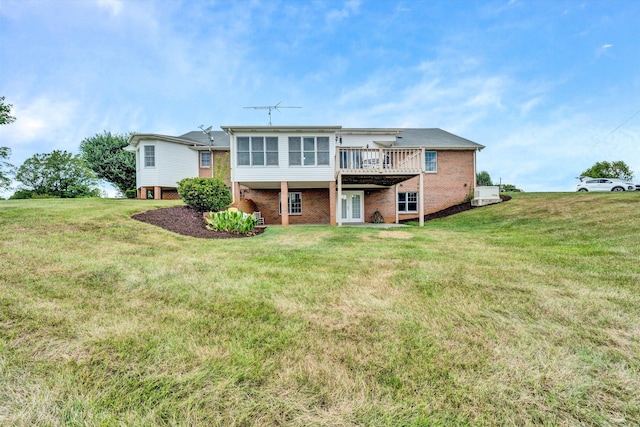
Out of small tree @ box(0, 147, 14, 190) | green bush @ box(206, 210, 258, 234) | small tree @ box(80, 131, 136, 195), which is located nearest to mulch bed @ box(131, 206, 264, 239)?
green bush @ box(206, 210, 258, 234)

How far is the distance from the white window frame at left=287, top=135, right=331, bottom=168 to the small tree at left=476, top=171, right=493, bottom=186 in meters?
24.2

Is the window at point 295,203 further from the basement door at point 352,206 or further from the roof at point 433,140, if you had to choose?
the roof at point 433,140

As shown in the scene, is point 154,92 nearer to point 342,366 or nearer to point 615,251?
point 342,366

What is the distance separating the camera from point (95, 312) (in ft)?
10.0

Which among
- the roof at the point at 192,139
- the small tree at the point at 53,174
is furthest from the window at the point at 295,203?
the small tree at the point at 53,174

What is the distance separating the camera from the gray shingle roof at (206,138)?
19.4 metres

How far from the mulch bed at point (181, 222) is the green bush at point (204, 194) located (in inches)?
21.0

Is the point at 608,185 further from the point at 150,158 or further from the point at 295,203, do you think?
the point at 150,158

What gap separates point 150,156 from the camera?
18.2 m

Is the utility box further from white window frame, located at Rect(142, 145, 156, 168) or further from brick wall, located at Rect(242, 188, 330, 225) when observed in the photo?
white window frame, located at Rect(142, 145, 156, 168)

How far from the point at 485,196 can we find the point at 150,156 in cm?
2265

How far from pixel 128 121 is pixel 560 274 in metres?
34.8

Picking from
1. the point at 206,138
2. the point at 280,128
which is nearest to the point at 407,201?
the point at 280,128

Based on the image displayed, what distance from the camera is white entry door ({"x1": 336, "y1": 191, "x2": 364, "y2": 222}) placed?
18.1 metres
